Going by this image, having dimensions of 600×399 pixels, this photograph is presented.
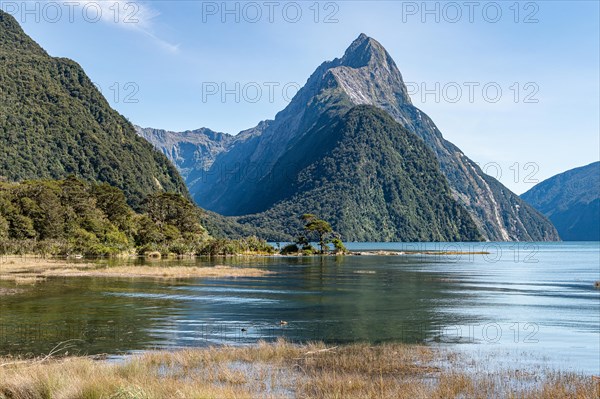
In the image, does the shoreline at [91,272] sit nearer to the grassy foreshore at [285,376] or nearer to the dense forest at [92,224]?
the dense forest at [92,224]

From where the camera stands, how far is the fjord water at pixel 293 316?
3328cm

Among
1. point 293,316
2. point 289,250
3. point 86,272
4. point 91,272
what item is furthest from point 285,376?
point 289,250

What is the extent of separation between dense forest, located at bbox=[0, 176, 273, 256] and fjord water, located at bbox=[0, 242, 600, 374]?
59234mm

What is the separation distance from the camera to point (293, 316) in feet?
148

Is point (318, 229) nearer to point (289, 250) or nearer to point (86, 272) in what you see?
point (289, 250)

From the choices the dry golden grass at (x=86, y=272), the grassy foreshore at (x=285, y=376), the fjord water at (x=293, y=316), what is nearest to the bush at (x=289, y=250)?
the dry golden grass at (x=86, y=272)

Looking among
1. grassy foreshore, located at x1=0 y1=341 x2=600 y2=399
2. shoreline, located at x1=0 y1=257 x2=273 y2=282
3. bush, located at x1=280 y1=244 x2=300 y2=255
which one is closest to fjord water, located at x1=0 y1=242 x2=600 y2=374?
grassy foreshore, located at x1=0 y1=341 x2=600 y2=399

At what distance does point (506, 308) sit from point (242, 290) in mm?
28694

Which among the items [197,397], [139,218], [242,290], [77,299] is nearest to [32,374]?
[197,397]

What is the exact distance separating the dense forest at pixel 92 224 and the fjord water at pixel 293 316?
59234 millimetres

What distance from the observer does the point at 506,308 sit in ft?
180

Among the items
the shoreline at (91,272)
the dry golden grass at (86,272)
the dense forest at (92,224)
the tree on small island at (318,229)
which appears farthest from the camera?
the tree on small island at (318,229)

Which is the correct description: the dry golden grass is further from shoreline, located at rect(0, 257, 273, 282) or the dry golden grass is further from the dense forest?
the dense forest

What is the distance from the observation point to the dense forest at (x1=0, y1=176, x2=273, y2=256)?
122562mm
